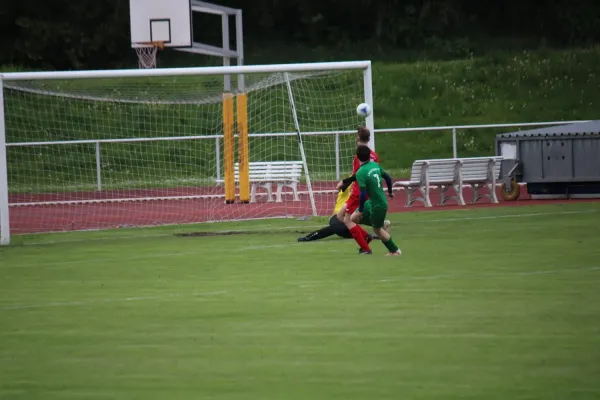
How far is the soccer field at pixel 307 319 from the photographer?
332 inches

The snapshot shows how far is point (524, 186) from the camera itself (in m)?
29.2

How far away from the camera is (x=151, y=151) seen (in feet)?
108

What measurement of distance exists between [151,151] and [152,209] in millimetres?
6718

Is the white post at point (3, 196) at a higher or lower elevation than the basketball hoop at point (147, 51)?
lower

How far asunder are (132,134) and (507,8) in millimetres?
26125

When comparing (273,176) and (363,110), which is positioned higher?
(363,110)

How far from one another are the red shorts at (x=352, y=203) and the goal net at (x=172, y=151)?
4.13 m

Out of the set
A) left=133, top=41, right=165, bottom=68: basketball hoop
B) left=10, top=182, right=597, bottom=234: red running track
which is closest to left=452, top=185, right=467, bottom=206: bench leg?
left=10, top=182, right=597, bottom=234: red running track

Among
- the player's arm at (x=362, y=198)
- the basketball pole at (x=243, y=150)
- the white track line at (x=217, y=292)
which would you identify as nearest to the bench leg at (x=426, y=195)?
the basketball pole at (x=243, y=150)

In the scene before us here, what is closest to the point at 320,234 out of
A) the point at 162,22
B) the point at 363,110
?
the point at 363,110

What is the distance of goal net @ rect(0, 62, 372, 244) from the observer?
24141 millimetres

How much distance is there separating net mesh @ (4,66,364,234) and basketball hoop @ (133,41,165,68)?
0.50 metres

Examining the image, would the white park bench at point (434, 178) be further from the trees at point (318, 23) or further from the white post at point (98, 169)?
the trees at point (318, 23)

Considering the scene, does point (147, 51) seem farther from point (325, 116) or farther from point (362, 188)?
point (362, 188)
